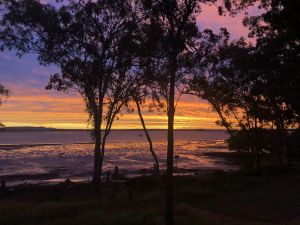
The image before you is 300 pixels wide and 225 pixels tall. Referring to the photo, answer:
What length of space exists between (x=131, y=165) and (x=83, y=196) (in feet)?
109

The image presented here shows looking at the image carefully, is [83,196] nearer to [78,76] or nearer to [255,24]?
[78,76]

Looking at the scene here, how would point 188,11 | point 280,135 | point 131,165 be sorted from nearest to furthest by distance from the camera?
point 188,11 < point 280,135 < point 131,165

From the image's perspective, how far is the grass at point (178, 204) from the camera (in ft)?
62.9

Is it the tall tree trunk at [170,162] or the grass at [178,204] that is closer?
the tall tree trunk at [170,162]

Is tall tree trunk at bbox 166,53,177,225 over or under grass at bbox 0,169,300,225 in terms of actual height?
over

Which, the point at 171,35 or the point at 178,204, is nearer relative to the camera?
the point at 171,35

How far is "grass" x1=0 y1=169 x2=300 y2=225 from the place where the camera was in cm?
1917

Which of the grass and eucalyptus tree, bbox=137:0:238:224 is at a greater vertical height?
eucalyptus tree, bbox=137:0:238:224

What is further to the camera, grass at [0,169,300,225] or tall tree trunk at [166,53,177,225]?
grass at [0,169,300,225]

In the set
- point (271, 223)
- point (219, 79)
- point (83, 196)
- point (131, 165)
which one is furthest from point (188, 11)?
point (131, 165)

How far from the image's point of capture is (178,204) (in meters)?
22.7

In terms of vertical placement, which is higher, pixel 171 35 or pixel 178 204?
pixel 171 35

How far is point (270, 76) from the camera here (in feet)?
86.4

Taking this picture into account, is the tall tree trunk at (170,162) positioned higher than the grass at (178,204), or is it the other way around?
the tall tree trunk at (170,162)
